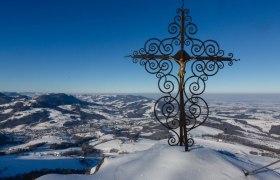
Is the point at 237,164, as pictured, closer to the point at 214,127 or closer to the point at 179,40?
the point at 179,40

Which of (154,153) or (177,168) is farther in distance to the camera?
(154,153)

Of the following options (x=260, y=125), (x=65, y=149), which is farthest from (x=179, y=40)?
(x=260, y=125)

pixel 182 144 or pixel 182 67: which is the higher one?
pixel 182 67

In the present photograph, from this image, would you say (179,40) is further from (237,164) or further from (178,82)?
(237,164)

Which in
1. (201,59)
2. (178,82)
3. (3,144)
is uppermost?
(201,59)

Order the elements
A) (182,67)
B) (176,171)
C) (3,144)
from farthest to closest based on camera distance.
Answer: (3,144)
(182,67)
(176,171)

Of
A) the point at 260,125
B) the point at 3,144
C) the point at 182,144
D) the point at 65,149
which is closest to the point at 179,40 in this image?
the point at 182,144

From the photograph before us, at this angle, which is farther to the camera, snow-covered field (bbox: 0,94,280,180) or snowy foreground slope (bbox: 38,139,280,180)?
snow-covered field (bbox: 0,94,280,180)

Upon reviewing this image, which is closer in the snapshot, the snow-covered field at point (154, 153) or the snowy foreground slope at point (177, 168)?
the snowy foreground slope at point (177, 168)

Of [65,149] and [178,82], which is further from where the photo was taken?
[65,149]

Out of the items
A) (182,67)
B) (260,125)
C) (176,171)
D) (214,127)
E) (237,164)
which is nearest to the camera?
(176,171)
